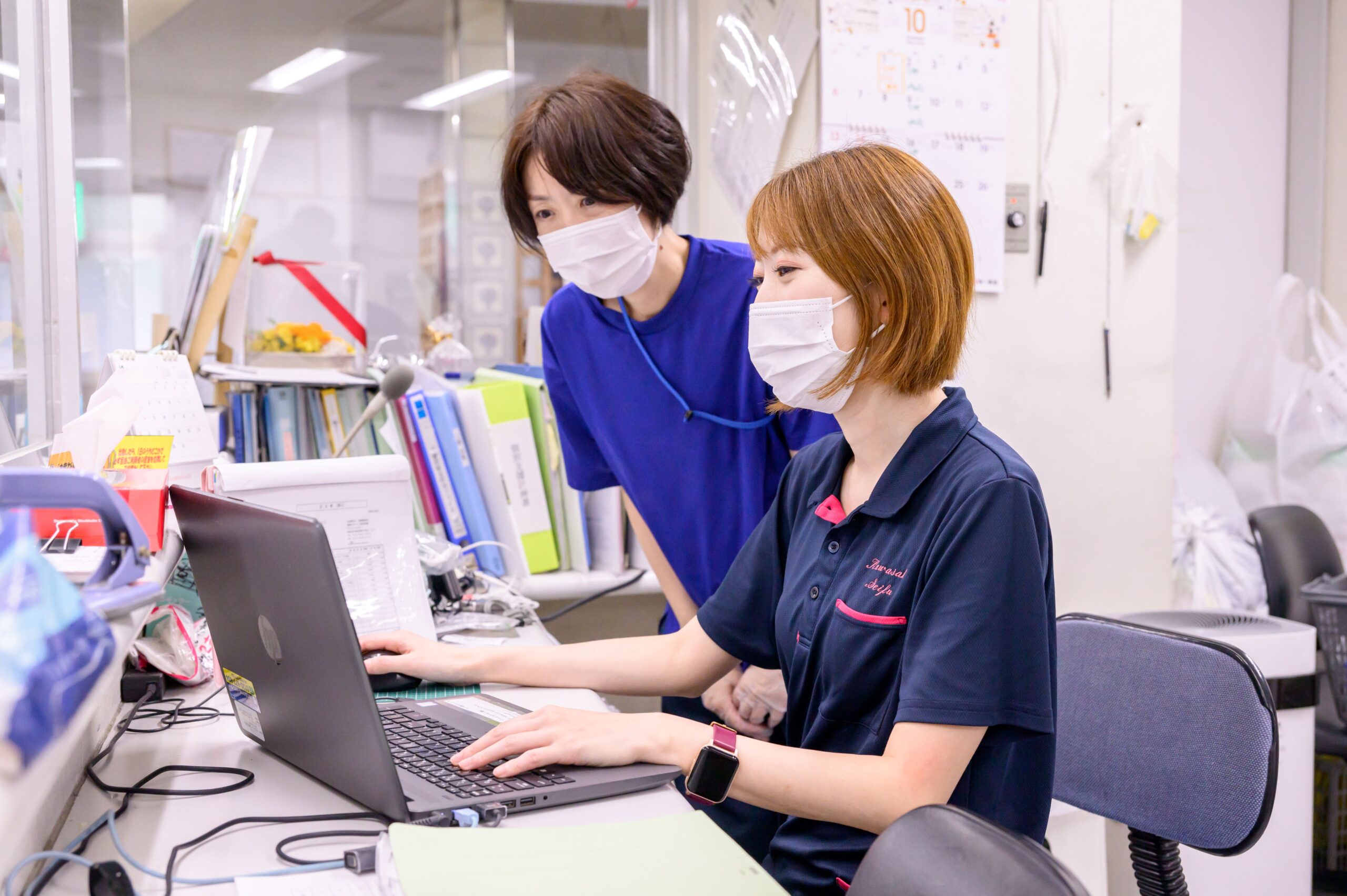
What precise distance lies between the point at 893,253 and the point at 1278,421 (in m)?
2.36

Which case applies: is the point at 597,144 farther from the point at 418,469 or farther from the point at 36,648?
the point at 36,648

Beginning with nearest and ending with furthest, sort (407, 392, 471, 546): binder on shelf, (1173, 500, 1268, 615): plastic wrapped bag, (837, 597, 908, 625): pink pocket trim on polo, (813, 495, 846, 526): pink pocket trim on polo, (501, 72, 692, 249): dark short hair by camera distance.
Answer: (837, 597, 908, 625): pink pocket trim on polo < (813, 495, 846, 526): pink pocket trim on polo < (501, 72, 692, 249): dark short hair < (407, 392, 471, 546): binder on shelf < (1173, 500, 1268, 615): plastic wrapped bag

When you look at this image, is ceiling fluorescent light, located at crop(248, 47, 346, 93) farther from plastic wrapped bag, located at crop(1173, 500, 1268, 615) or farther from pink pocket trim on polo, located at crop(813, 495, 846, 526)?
plastic wrapped bag, located at crop(1173, 500, 1268, 615)

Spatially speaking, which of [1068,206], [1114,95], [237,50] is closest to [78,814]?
[1068,206]

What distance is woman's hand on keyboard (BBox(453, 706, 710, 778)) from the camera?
900 millimetres

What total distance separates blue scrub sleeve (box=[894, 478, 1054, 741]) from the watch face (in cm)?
16

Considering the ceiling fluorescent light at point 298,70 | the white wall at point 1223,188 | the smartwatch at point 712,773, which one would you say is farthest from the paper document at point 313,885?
the white wall at point 1223,188

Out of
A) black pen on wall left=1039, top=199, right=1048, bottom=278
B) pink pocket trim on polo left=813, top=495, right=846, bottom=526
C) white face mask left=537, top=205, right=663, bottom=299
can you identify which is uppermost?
black pen on wall left=1039, top=199, right=1048, bottom=278

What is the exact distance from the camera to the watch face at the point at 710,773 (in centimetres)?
91

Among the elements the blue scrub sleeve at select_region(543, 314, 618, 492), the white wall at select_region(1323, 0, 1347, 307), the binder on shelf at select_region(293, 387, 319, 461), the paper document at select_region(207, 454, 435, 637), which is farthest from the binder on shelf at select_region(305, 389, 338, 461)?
the white wall at select_region(1323, 0, 1347, 307)

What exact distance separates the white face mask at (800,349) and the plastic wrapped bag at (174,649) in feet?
2.37

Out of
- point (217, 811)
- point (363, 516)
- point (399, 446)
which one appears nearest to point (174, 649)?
point (363, 516)

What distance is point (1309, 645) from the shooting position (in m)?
1.97

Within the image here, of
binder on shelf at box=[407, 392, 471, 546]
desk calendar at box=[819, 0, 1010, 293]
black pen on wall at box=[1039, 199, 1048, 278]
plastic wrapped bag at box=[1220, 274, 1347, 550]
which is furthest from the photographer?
plastic wrapped bag at box=[1220, 274, 1347, 550]
